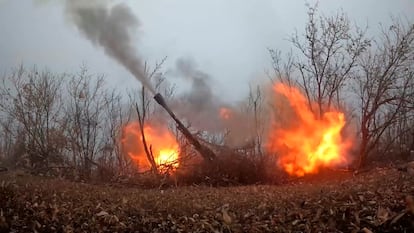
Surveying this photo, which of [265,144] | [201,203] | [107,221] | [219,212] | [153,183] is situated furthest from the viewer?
[265,144]

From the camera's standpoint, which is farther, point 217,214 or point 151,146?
point 151,146

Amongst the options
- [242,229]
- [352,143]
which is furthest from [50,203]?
[352,143]

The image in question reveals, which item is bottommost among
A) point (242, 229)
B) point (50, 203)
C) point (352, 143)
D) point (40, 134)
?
point (242, 229)

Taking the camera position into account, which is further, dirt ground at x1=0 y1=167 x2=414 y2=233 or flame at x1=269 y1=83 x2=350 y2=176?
flame at x1=269 y1=83 x2=350 y2=176

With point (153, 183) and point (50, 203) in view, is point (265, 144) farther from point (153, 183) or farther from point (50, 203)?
point (50, 203)

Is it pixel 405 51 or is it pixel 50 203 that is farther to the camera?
pixel 405 51

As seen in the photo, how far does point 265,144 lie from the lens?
23.2 m

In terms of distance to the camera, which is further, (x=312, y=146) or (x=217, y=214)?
(x=312, y=146)

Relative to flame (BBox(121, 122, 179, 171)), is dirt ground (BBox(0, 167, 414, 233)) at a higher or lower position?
lower

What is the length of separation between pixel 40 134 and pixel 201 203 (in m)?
17.9

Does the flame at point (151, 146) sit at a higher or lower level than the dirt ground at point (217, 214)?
higher

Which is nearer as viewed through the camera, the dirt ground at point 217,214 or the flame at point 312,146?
the dirt ground at point 217,214

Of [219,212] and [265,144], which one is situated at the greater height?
[265,144]

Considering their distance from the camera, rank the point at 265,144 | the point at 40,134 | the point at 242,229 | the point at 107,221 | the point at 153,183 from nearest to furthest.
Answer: the point at 242,229, the point at 107,221, the point at 153,183, the point at 265,144, the point at 40,134
